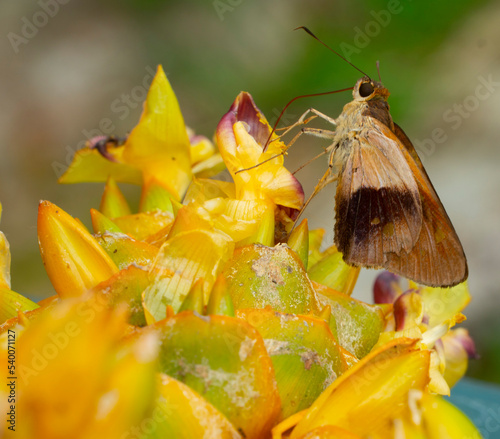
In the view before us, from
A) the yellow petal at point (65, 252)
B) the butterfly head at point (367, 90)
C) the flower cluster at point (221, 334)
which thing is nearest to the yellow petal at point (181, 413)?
the flower cluster at point (221, 334)

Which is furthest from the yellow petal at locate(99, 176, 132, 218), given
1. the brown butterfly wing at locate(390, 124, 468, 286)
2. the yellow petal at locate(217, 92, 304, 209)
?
the brown butterfly wing at locate(390, 124, 468, 286)

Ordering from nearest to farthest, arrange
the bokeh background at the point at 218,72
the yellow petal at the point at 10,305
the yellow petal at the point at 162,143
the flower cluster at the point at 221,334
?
the flower cluster at the point at 221,334 < the yellow petal at the point at 10,305 < the yellow petal at the point at 162,143 < the bokeh background at the point at 218,72

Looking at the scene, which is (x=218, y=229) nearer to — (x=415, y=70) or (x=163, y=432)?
(x=163, y=432)

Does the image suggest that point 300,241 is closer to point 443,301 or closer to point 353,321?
point 353,321

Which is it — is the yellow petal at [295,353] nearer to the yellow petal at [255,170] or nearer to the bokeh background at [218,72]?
the yellow petal at [255,170]

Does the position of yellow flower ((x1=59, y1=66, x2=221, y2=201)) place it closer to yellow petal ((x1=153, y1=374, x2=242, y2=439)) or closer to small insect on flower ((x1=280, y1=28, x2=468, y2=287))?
small insect on flower ((x1=280, y1=28, x2=468, y2=287))

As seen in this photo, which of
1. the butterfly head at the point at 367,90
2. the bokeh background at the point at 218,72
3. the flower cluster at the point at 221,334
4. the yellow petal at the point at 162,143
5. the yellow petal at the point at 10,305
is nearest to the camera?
the flower cluster at the point at 221,334
